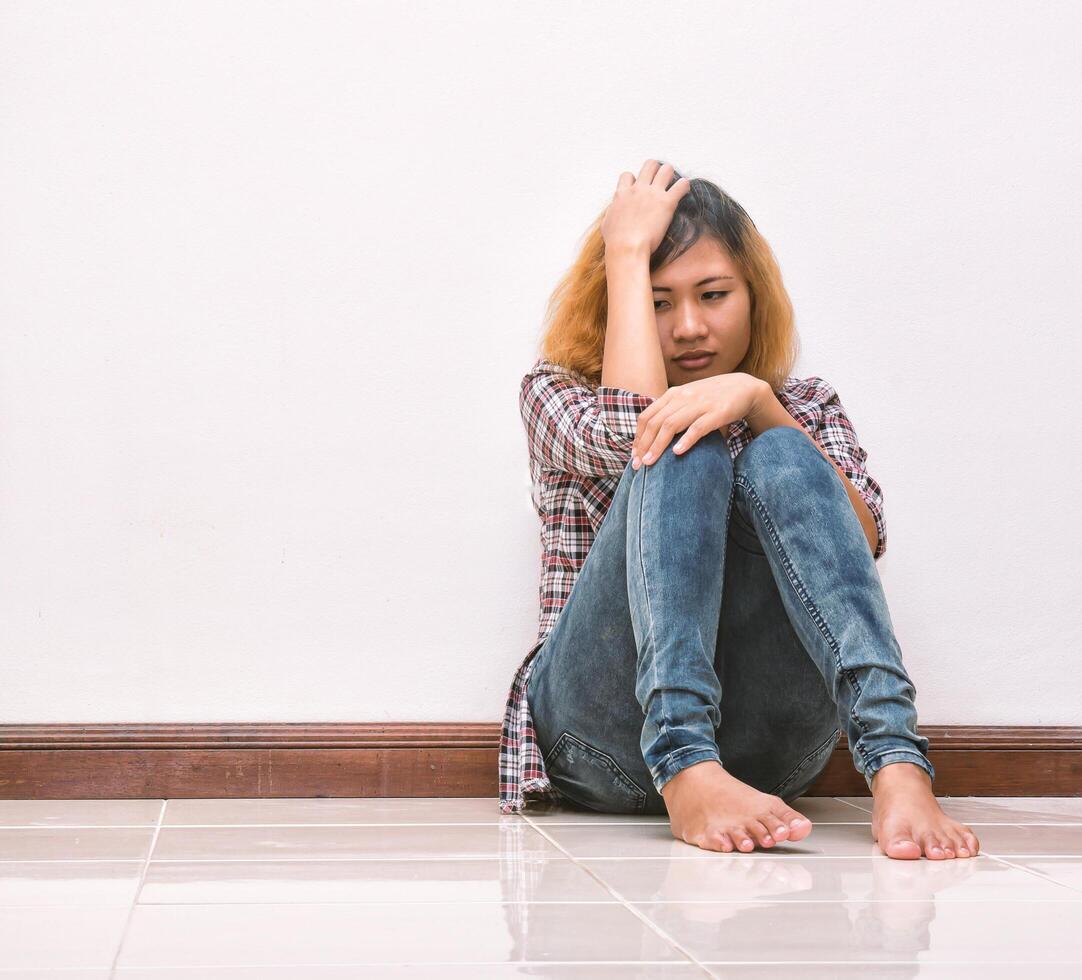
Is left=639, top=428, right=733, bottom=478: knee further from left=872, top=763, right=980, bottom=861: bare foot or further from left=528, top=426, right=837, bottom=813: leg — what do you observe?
left=872, top=763, right=980, bottom=861: bare foot

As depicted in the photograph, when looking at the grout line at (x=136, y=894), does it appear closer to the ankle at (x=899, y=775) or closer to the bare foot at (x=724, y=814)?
the bare foot at (x=724, y=814)

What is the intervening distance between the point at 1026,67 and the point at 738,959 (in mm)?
1445

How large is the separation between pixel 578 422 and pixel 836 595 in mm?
363

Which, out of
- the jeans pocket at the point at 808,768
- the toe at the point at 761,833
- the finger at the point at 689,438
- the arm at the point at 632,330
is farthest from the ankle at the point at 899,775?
the arm at the point at 632,330

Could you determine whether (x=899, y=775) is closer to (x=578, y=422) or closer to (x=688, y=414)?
(x=688, y=414)

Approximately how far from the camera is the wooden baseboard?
4.93 feet

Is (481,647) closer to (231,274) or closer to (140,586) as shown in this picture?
(140,586)

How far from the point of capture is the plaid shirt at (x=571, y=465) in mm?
1326

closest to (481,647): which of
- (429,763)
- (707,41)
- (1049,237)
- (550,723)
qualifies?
(429,763)

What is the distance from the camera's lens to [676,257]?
1.47 m

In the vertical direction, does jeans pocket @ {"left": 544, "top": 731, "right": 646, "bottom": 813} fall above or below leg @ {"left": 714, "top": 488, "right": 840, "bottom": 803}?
below

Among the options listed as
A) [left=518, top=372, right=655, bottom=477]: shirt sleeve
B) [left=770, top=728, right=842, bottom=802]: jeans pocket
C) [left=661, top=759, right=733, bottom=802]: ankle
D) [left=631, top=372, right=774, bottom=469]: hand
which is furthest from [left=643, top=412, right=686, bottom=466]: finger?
[left=770, top=728, right=842, bottom=802]: jeans pocket

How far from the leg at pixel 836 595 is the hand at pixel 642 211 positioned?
376mm

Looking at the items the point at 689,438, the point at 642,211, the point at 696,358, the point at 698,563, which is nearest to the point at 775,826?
the point at 698,563
